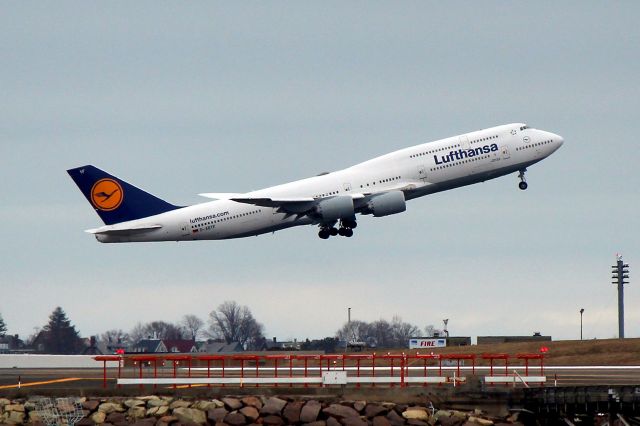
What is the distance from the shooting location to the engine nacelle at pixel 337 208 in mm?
87375

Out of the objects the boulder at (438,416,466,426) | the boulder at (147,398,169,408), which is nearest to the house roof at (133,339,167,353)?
the boulder at (147,398,169,408)

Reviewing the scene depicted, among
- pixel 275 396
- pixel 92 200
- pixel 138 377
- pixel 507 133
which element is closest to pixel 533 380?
pixel 275 396

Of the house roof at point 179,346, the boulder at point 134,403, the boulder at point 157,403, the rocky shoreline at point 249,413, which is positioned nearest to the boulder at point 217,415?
the rocky shoreline at point 249,413

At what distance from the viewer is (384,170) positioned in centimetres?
8906

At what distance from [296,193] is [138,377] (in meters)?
31.7

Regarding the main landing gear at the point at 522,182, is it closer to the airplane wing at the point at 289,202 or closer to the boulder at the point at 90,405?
the airplane wing at the point at 289,202

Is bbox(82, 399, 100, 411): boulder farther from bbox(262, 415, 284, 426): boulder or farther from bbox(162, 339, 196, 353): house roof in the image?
bbox(162, 339, 196, 353): house roof

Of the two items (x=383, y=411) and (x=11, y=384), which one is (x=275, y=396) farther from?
(x=11, y=384)

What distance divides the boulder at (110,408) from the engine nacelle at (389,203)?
117 ft

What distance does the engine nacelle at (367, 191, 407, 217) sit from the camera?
87.3m

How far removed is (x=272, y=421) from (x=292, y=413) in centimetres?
85

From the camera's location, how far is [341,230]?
90375mm

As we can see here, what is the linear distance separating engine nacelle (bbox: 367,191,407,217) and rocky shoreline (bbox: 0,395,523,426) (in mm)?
33976

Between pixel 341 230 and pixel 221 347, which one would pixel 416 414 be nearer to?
pixel 341 230
